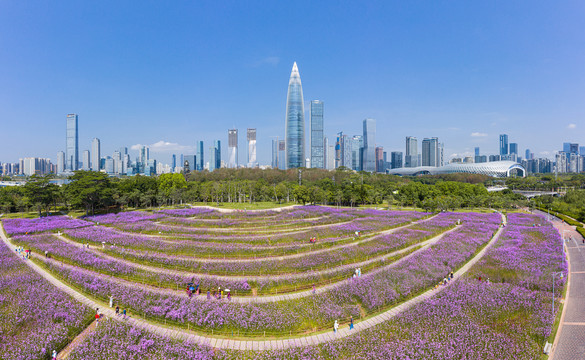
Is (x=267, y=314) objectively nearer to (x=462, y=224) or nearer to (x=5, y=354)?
(x=5, y=354)

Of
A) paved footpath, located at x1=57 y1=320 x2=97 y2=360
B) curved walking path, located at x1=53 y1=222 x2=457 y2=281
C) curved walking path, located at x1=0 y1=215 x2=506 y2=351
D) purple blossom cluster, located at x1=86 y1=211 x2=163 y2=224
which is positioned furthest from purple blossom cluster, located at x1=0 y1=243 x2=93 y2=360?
purple blossom cluster, located at x1=86 y1=211 x2=163 y2=224

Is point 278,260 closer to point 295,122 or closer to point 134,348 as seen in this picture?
point 134,348

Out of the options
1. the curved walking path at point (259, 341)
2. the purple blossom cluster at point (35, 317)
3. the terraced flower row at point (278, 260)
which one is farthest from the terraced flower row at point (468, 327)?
the purple blossom cluster at point (35, 317)

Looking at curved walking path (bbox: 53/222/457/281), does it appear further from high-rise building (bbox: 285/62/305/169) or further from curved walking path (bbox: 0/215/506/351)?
high-rise building (bbox: 285/62/305/169)

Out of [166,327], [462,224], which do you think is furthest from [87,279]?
[462,224]

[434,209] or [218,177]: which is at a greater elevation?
[218,177]

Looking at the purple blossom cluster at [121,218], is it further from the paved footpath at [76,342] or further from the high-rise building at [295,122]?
the high-rise building at [295,122]
